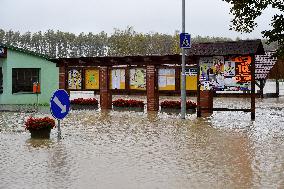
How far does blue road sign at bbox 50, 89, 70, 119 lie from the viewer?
1401 cm

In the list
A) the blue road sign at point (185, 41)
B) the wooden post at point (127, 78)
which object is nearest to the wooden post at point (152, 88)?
the wooden post at point (127, 78)

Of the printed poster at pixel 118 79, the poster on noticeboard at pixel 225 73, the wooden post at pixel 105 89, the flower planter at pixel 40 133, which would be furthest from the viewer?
the wooden post at pixel 105 89

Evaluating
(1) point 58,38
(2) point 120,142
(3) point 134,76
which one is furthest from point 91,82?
(1) point 58,38

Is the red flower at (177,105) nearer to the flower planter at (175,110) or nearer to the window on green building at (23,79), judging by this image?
the flower planter at (175,110)

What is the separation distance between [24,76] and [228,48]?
15923 millimetres

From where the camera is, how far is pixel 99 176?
991cm

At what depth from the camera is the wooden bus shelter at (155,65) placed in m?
22.7

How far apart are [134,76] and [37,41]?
128m

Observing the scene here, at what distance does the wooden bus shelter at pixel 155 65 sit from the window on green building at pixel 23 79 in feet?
12.3

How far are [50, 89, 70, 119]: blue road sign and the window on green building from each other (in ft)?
65.9

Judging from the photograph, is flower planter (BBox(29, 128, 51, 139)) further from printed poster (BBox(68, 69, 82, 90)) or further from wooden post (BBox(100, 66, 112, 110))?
printed poster (BBox(68, 69, 82, 90))

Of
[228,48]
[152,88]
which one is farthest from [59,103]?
[152,88]

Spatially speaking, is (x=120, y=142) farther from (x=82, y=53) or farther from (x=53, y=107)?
(x=82, y=53)

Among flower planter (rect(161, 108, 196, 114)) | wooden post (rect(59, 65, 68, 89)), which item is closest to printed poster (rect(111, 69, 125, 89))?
wooden post (rect(59, 65, 68, 89))
